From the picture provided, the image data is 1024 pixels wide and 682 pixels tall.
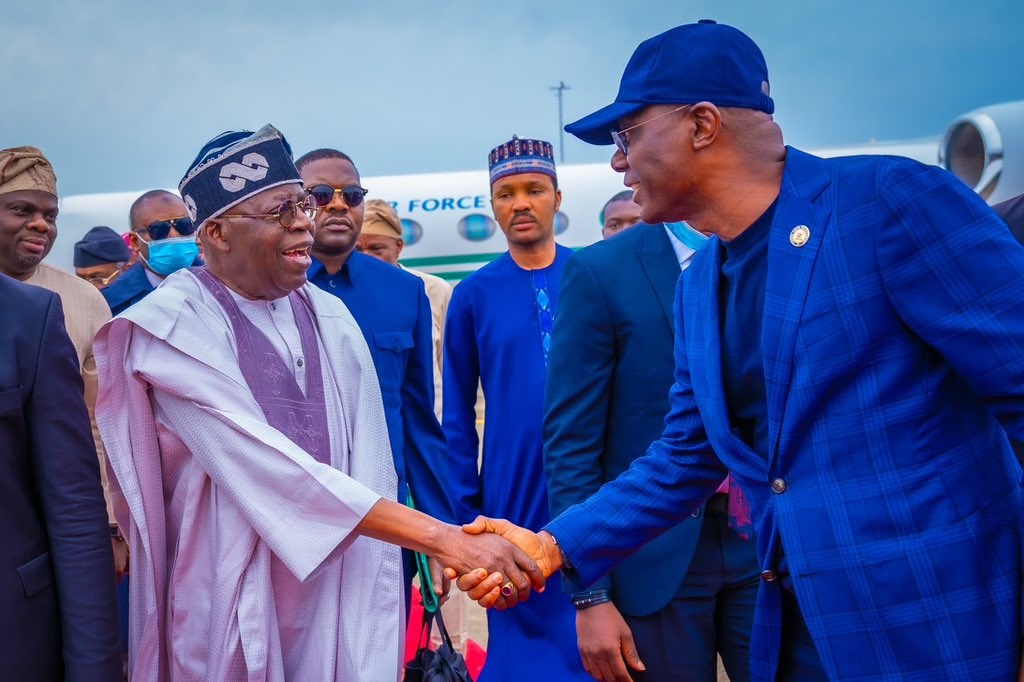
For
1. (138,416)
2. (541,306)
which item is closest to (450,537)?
(138,416)

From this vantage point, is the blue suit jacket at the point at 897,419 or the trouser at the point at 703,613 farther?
the trouser at the point at 703,613

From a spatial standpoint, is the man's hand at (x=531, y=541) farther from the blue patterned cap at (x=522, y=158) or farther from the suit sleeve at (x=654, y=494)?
the blue patterned cap at (x=522, y=158)

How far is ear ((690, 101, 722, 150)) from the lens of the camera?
2457 millimetres

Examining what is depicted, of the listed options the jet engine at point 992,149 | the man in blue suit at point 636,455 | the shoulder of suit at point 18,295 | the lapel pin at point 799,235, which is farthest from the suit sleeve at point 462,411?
the jet engine at point 992,149

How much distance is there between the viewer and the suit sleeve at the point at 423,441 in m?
3.97

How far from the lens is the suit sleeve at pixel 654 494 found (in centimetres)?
281

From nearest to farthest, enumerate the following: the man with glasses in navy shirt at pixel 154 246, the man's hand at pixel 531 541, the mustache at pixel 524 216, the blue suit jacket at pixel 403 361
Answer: the man's hand at pixel 531 541
the blue suit jacket at pixel 403 361
the mustache at pixel 524 216
the man with glasses in navy shirt at pixel 154 246

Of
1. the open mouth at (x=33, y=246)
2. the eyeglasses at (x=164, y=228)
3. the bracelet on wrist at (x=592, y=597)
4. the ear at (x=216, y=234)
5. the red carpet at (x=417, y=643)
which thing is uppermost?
the eyeglasses at (x=164, y=228)

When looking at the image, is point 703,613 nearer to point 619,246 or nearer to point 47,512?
point 619,246

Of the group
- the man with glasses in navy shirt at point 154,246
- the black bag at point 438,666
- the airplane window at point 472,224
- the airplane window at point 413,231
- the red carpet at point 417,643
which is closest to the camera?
the black bag at point 438,666

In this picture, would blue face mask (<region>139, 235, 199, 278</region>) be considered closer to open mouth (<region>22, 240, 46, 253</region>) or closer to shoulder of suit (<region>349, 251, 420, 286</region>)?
open mouth (<region>22, 240, 46, 253</region>)

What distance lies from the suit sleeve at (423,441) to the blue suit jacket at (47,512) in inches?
56.8

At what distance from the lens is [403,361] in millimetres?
4039

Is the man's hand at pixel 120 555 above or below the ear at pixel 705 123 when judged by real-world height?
below
